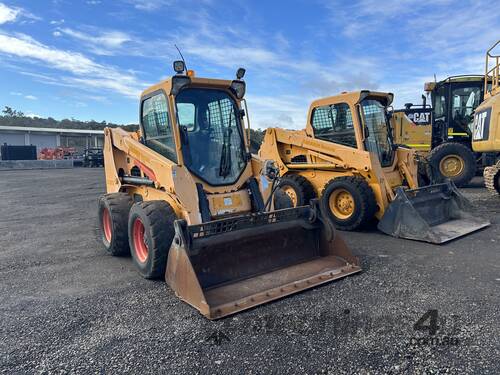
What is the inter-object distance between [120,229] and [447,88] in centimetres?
1090

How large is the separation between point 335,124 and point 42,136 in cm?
4153

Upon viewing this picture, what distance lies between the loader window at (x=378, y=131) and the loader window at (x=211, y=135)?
298 centimetres

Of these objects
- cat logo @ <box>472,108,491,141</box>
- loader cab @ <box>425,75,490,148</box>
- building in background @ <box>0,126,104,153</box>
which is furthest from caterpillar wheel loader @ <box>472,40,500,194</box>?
building in background @ <box>0,126,104,153</box>

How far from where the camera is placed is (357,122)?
282 inches

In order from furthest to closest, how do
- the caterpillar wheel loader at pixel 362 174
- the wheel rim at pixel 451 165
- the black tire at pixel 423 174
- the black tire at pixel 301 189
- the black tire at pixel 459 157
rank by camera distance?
the wheel rim at pixel 451 165 < the black tire at pixel 459 157 < the black tire at pixel 423 174 < the black tire at pixel 301 189 < the caterpillar wheel loader at pixel 362 174

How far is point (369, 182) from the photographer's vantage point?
6820mm

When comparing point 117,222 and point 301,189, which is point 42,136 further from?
point 117,222

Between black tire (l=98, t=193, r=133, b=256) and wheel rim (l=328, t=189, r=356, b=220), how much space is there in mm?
3543

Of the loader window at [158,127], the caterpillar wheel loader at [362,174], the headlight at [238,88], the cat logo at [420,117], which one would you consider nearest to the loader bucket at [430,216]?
the caterpillar wheel loader at [362,174]

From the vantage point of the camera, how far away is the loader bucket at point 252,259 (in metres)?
3.82

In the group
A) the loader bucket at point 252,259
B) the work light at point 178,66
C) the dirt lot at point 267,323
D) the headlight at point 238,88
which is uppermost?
the work light at point 178,66

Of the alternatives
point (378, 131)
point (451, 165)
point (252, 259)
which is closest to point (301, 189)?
point (378, 131)

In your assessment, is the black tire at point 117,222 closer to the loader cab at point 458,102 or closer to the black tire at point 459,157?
the black tire at point 459,157

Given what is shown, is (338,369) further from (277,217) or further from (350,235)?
(350,235)
